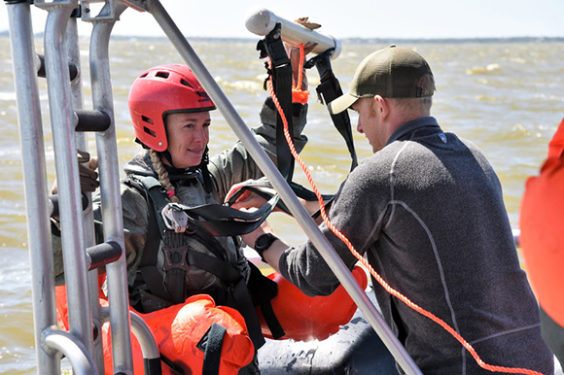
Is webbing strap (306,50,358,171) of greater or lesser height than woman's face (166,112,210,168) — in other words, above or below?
above

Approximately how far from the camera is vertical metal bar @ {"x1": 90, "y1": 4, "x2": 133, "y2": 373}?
1.63 metres

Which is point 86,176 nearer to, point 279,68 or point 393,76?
point 279,68

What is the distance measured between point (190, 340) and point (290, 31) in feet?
3.00

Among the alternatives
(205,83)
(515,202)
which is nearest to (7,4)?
(205,83)

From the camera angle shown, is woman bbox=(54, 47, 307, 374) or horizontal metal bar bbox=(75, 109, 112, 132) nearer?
horizontal metal bar bbox=(75, 109, 112, 132)

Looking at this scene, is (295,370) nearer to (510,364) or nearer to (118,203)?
(510,364)

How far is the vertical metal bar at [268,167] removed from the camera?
62.7 inches

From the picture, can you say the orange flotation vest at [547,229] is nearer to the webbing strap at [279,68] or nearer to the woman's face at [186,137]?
the webbing strap at [279,68]

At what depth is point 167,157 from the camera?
2.65 m

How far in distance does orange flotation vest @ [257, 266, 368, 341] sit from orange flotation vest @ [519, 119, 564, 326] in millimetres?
1720

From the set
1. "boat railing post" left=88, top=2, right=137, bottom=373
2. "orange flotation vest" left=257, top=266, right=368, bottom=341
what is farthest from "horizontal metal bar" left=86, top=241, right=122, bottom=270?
"orange flotation vest" left=257, top=266, right=368, bottom=341

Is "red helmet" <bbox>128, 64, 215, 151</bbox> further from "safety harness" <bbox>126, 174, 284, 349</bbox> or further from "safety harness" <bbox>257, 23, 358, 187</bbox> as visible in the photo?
"safety harness" <bbox>257, 23, 358, 187</bbox>

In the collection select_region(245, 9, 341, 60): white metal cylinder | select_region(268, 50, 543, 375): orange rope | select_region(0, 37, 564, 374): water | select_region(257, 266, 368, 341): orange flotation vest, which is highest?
select_region(245, 9, 341, 60): white metal cylinder

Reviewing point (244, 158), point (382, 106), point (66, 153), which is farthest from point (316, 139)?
point (66, 153)
